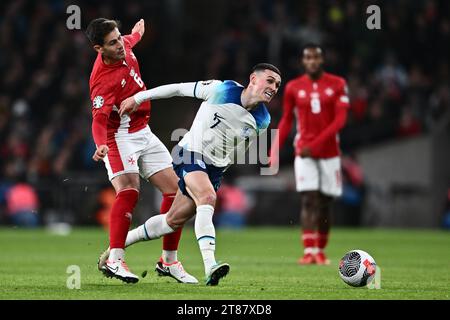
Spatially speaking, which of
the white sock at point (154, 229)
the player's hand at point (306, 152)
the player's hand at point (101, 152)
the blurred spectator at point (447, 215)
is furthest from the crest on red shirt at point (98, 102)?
the blurred spectator at point (447, 215)

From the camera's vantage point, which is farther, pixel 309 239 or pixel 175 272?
pixel 309 239

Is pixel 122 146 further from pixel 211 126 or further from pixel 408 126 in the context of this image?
pixel 408 126

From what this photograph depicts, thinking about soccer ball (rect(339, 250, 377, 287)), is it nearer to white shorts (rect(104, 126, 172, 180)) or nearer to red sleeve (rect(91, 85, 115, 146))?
white shorts (rect(104, 126, 172, 180))

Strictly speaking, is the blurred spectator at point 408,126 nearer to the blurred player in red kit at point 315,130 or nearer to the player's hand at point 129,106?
the blurred player in red kit at point 315,130

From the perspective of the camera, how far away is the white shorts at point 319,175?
41.3ft

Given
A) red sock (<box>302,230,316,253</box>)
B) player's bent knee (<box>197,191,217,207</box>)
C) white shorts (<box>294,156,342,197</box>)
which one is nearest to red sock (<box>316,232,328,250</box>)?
red sock (<box>302,230,316,253</box>)

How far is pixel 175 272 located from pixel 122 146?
1144mm

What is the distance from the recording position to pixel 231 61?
2216cm

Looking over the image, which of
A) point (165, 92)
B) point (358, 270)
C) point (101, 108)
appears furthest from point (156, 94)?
point (358, 270)

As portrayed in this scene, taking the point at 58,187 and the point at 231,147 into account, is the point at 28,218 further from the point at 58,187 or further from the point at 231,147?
the point at 231,147

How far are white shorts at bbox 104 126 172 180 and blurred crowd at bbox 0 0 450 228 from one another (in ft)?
35.7

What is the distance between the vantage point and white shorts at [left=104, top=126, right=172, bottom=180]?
9.27 metres

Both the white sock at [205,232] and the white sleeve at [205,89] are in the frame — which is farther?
the white sleeve at [205,89]

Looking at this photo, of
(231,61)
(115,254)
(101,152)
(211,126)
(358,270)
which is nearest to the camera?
(101,152)
